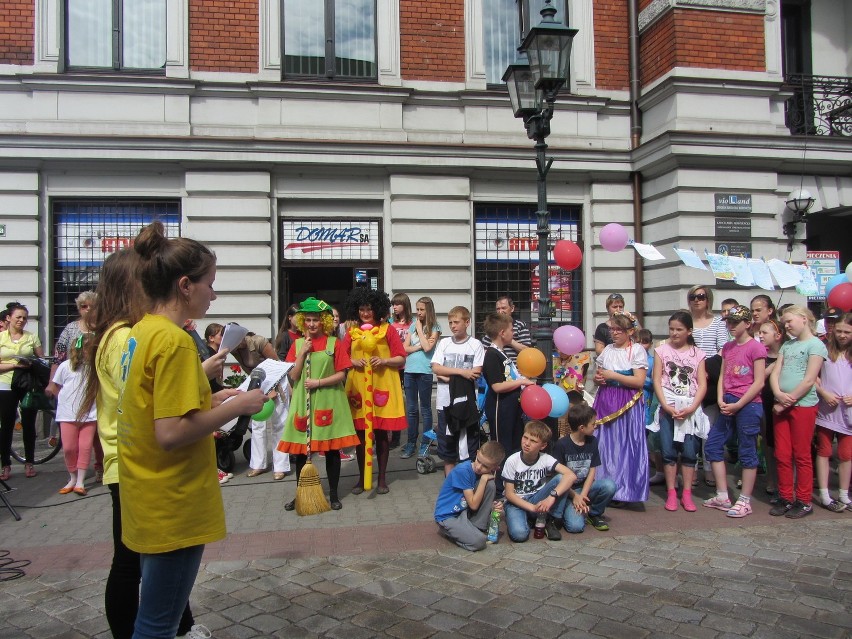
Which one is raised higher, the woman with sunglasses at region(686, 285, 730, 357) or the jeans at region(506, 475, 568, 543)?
the woman with sunglasses at region(686, 285, 730, 357)

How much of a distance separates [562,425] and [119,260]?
17.2ft

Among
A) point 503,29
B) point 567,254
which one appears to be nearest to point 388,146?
point 503,29

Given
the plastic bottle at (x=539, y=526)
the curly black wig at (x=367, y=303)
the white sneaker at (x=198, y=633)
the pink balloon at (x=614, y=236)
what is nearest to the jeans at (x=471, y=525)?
the plastic bottle at (x=539, y=526)

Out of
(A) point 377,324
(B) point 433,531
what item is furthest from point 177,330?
(A) point 377,324

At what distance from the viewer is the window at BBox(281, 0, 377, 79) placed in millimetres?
11625

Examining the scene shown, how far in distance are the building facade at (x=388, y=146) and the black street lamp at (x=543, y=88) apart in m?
Answer: 4.49

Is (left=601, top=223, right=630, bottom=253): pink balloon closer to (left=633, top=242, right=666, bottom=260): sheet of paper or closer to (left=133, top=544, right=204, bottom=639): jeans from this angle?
(left=633, top=242, right=666, bottom=260): sheet of paper

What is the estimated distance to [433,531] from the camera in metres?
5.57

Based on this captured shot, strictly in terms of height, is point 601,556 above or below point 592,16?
below

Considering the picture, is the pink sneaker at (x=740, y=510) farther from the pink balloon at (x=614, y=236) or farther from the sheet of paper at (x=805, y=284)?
the sheet of paper at (x=805, y=284)

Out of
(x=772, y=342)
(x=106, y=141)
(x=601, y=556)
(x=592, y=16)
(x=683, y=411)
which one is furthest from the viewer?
(x=592, y=16)

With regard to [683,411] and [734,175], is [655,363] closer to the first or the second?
[683,411]

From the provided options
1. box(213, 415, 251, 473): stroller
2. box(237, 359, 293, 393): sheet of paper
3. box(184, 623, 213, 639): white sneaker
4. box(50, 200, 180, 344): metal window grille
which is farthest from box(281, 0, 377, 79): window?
box(184, 623, 213, 639): white sneaker

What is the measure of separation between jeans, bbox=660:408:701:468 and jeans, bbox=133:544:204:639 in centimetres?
482
